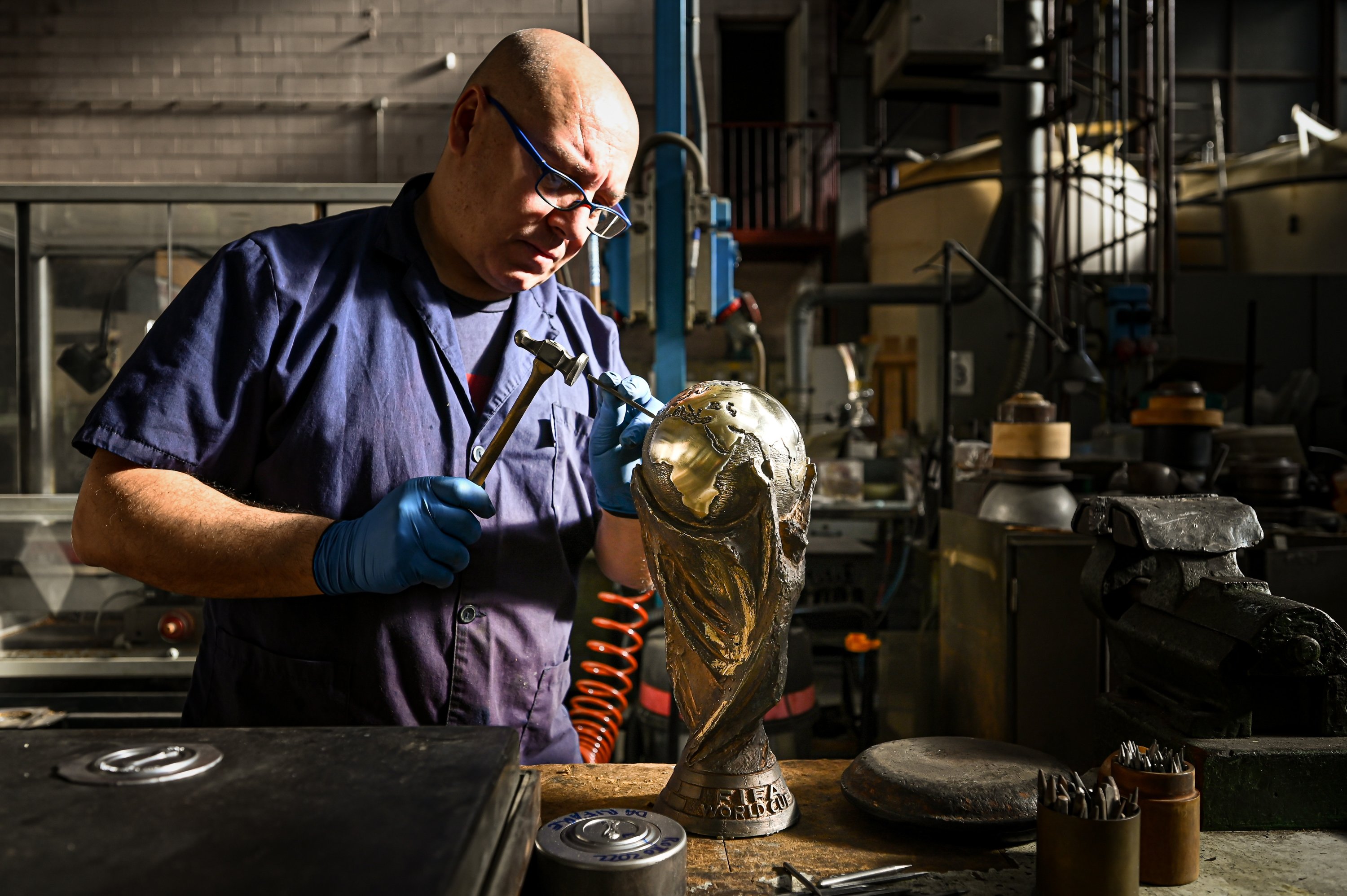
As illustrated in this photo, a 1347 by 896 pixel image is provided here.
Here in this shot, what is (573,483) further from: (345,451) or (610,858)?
(610,858)

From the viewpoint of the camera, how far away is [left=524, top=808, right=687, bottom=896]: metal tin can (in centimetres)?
74

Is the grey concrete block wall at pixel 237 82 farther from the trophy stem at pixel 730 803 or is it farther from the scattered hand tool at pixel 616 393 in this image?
the trophy stem at pixel 730 803

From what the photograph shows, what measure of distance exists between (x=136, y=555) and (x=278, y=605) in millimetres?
173

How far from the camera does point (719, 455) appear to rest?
0.97 m

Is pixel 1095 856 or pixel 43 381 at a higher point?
pixel 43 381

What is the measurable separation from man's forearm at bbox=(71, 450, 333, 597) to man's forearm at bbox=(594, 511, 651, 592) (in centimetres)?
44

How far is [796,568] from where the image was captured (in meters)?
1.01

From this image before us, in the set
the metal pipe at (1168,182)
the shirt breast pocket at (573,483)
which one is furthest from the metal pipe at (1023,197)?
the shirt breast pocket at (573,483)

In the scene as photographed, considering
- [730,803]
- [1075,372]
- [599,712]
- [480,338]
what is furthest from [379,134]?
[730,803]

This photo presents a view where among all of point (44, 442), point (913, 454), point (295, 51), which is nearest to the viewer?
point (44, 442)

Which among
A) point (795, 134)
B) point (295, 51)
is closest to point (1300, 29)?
point (795, 134)

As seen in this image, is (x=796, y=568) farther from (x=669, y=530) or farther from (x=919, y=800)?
(x=919, y=800)

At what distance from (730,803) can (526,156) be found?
2.75 feet

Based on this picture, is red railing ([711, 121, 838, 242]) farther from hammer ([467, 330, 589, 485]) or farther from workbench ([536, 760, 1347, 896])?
workbench ([536, 760, 1347, 896])
